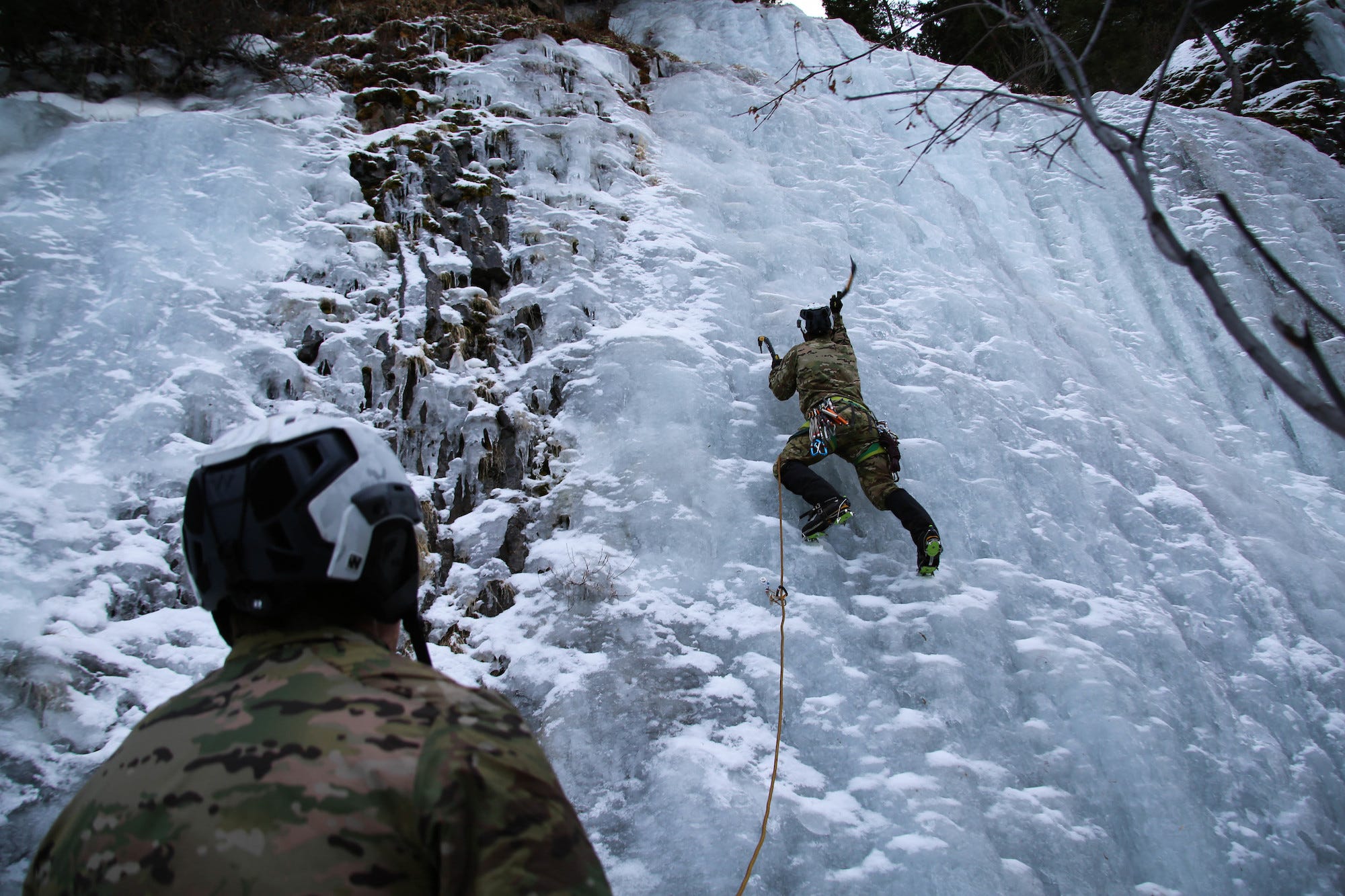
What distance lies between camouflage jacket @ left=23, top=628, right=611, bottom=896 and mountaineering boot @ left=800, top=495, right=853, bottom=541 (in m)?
3.31

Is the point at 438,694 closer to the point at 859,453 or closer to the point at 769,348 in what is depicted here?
the point at 859,453

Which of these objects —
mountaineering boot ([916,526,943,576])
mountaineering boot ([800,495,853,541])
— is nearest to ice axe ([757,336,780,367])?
mountaineering boot ([800,495,853,541])

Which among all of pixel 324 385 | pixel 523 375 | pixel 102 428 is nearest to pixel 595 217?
pixel 523 375

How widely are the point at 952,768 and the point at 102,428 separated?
5076mm

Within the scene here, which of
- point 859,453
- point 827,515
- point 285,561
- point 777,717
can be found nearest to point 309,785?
point 285,561

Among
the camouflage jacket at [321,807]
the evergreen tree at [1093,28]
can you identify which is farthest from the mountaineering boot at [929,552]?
the evergreen tree at [1093,28]

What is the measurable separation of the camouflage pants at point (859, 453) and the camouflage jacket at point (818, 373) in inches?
8.2

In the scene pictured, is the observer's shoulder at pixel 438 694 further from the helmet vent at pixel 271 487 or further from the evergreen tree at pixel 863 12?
the evergreen tree at pixel 863 12

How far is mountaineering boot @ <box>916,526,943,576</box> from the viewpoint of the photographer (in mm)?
4004

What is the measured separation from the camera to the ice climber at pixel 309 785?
0.89m

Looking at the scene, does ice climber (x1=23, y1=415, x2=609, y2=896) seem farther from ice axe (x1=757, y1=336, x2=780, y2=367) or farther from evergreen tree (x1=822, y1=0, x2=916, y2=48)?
evergreen tree (x1=822, y1=0, x2=916, y2=48)

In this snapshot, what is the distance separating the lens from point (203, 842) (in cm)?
89

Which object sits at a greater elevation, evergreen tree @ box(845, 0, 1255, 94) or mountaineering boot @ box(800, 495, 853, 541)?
evergreen tree @ box(845, 0, 1255, 94)

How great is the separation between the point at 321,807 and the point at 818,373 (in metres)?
4.09
